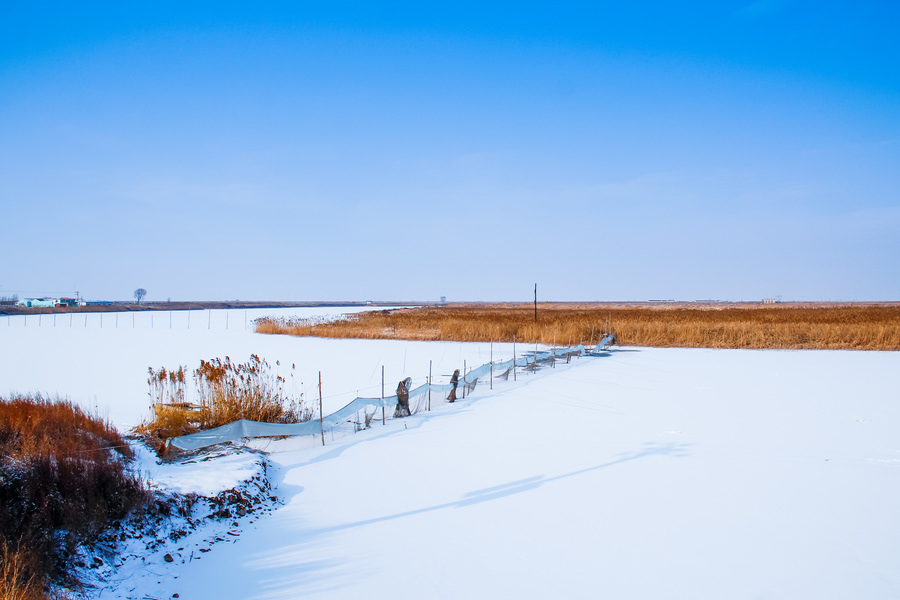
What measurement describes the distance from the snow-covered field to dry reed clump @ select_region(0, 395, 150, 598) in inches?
16.6

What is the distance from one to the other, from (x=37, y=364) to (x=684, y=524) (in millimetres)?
15847

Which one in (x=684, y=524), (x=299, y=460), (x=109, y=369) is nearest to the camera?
(x=684, y=524)

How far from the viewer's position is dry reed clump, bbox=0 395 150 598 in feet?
9.37

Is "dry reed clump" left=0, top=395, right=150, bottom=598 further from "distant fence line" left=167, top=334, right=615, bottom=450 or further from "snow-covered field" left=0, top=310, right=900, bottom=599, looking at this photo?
"distant fence line" left=167, top=334, right=615, bottom=450

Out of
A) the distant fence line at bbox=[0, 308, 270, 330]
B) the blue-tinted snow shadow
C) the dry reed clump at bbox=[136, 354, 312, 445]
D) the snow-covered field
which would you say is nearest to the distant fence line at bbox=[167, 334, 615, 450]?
the snow-covered field

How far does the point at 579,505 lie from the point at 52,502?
3796 millimetres

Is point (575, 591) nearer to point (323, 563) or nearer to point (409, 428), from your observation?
point (323, 563)

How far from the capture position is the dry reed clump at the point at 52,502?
9.37ft

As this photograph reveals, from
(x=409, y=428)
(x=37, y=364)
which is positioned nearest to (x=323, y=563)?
(x=409, y=428)

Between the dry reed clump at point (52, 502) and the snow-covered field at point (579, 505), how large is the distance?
0.42 metres

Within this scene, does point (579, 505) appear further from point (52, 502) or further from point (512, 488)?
point (52, 502)

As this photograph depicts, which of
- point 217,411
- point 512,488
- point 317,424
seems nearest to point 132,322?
point 217,411

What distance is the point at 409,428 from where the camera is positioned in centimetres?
727

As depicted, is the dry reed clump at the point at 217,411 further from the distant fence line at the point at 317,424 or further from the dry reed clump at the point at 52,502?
the dry reed clump at the point at 52,502
